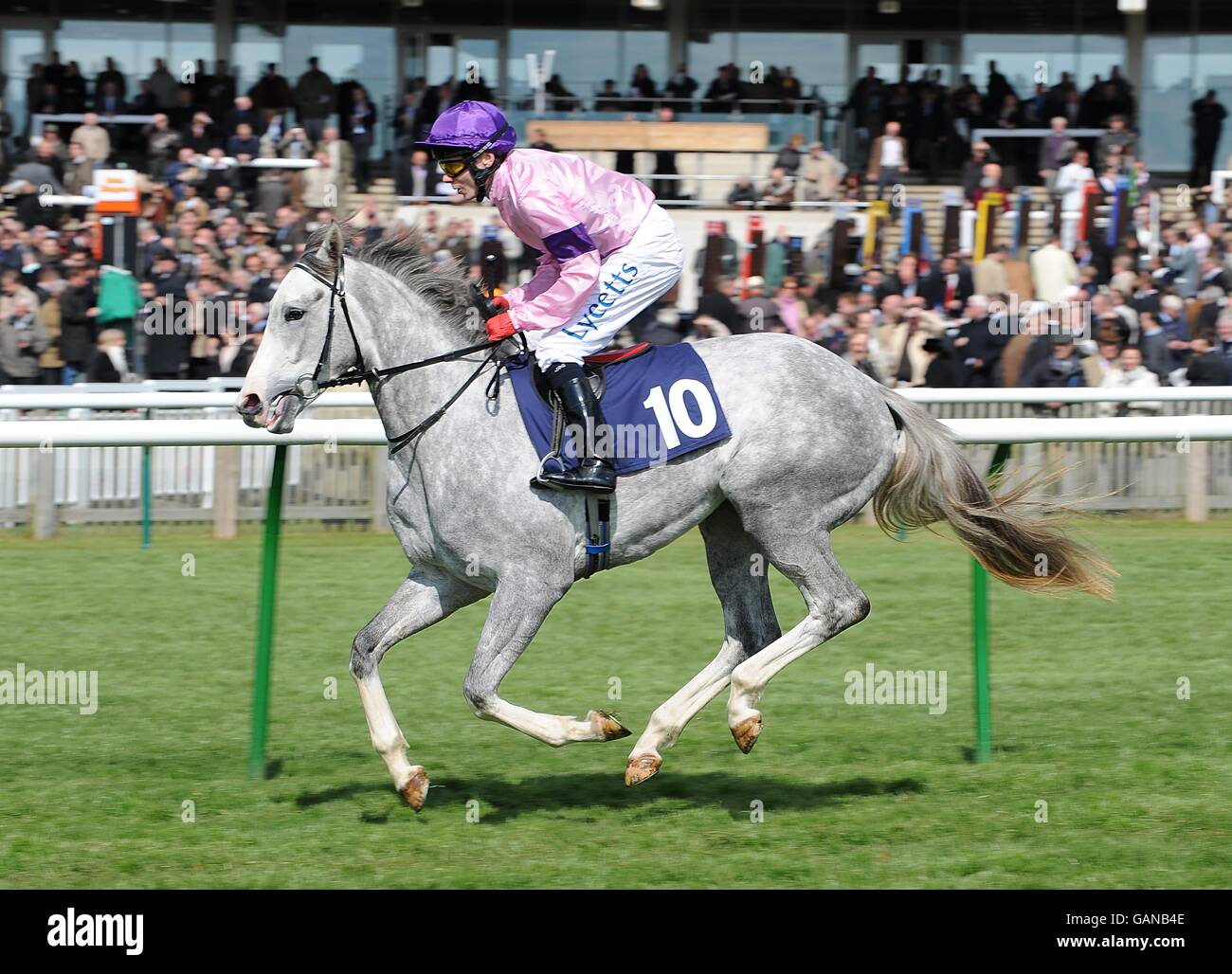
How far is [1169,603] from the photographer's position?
22.7ft

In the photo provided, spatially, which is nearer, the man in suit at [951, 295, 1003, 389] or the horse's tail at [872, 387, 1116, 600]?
the horse's tail at [872, 387, 1116, 600]

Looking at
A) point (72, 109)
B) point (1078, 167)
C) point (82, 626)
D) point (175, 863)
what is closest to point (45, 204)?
point (72, 109)

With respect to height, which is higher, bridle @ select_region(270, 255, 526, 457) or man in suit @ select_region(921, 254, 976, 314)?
man in suit @ select_region(921, 254, 976, 314)

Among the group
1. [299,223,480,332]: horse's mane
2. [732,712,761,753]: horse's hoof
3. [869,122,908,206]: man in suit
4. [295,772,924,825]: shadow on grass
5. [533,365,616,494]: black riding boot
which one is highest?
[869,122,908,206]: man in suit

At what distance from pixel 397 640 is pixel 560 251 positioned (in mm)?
1054

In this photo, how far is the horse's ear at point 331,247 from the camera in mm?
4133

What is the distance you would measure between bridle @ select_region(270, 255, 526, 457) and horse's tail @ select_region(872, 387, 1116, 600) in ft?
3.57

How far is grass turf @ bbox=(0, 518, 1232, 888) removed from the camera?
378 centimetres

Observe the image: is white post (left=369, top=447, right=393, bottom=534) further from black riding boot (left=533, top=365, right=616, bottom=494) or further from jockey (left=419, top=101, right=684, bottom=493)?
black riding boot (left=533, top=365, right=616, bottom=494)

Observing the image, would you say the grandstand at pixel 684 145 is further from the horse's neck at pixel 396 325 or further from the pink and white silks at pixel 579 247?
the horse's neck at pixel 396 325

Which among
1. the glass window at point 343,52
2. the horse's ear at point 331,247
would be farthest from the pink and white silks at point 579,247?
the glass window at point 343,52

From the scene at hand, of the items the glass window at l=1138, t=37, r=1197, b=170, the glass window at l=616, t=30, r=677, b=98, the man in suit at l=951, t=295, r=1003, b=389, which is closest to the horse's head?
the man in suit at l=951, t=295, r=1003, b=389

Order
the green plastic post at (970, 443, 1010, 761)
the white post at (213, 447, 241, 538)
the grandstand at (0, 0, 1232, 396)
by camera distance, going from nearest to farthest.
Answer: the green plastic post at (970, 443, 1010, 761) < the white post at (213, 447, 241, 538) < the grandstand at (0, 0, 1232, 396)
